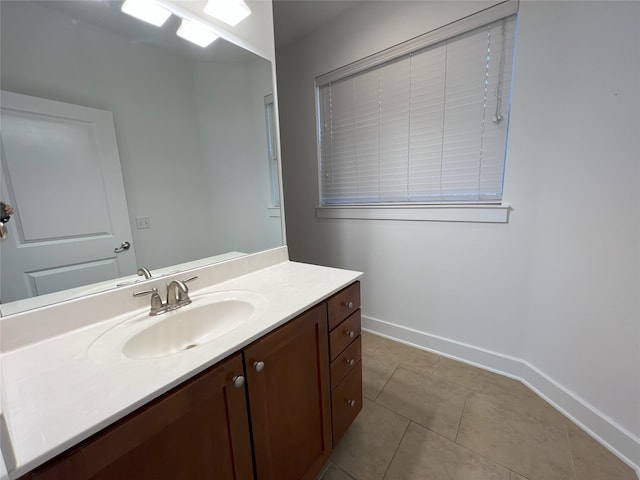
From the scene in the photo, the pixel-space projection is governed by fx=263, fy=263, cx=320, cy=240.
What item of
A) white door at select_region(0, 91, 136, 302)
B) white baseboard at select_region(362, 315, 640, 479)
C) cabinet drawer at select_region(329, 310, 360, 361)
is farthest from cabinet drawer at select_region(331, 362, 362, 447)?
white door at select_region(0, 91, 136, 302)

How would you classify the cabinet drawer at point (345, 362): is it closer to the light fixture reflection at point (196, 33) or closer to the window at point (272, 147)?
the window at point (272, 147)

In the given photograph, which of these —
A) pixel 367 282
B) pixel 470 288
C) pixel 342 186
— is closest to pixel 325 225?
pixel 342 186

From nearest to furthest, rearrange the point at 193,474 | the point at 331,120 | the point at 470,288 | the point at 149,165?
the point at 193,474
the point at 149,165
the point at 470,288
the point at 331,120

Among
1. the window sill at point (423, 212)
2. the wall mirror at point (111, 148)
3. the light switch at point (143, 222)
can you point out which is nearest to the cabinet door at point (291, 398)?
the wall mirror at point (111, 148)

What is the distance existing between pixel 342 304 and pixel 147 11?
1.38 metres

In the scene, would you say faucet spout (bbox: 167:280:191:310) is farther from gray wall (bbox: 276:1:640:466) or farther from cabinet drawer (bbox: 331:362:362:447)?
gray wall (bbox: 276:1:640:466)

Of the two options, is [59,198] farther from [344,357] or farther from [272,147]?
[344,357]

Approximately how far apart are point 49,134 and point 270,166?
935 mm

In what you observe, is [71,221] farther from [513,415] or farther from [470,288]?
[513,415]

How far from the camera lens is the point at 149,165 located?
1.08 metres

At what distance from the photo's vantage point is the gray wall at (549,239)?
3.71 feet

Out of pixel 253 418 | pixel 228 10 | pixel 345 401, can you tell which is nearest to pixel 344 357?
pixel 345 401

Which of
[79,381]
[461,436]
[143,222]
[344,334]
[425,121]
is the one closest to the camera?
[79,381]

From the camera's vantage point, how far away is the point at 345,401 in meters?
1.22
